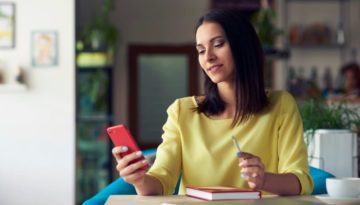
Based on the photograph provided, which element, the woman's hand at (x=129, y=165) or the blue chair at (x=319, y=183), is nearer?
the woman's hand at (x=129, y=165)

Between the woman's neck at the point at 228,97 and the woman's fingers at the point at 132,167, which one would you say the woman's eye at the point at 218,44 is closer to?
the woman's neck at the point at 228,97

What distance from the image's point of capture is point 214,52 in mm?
2158

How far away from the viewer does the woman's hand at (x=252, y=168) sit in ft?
6.07

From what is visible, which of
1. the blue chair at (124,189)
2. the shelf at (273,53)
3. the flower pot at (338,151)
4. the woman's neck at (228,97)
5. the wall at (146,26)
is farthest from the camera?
the wall at (146,26)

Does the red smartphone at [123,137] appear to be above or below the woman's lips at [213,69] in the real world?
below

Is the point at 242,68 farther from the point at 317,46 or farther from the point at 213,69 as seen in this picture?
the point at 317,46

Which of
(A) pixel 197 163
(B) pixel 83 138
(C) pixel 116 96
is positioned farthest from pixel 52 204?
(A) pixel 197 163

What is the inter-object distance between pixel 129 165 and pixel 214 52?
470 mm

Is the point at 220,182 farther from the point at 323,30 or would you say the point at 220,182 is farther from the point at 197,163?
the point at 323,30

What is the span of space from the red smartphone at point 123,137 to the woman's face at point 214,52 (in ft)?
1.31

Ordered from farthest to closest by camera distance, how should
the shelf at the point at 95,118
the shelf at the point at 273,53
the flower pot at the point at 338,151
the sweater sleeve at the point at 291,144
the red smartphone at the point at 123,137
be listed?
the shelf at the point at 95,118 → the shelf at the point at 273,53 → the flower pot at the point at 338,151 → the sweater sleeve at the point at 291,144 → the red smartphone at the point at 123,137

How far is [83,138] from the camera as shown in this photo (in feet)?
24.6

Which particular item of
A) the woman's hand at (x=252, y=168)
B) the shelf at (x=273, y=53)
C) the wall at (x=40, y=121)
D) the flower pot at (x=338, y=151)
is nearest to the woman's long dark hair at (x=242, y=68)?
the woman's hand at (x=252, y=168)

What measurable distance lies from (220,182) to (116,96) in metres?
6.15
